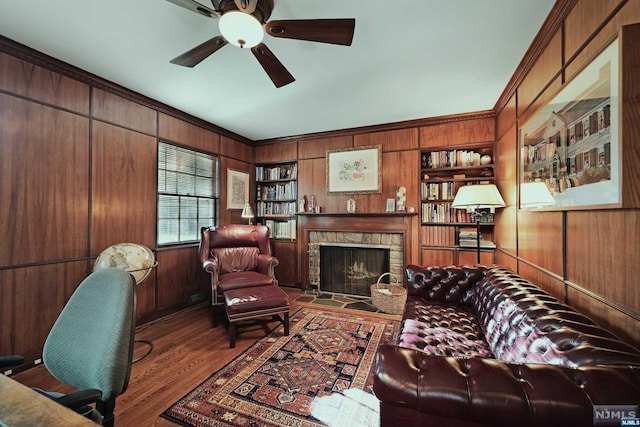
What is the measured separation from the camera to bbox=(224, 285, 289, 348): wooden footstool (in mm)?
2404

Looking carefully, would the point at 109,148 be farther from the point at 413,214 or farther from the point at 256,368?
the point at 413,214

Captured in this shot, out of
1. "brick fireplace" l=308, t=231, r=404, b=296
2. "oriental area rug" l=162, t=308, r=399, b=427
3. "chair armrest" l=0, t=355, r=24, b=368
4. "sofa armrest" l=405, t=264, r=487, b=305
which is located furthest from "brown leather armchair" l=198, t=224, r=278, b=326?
"chair armrest" l=0, t=355, r=24, b=368

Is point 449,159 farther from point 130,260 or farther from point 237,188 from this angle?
point 130,260

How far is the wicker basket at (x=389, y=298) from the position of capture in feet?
10.3

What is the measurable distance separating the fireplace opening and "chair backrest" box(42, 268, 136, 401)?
10.6 feet

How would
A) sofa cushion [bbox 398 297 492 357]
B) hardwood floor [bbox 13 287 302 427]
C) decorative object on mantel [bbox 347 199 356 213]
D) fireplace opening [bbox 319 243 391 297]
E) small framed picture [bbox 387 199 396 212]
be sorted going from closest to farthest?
1. sofa cushion [bbox 398 297 492 357]
2. hardwood floor [bbox 13 287 302 427]
3. small framed picture [bbox 387 199 396 212]
4. fireplace opening [bbox 319 243 391 297]
5. decorative object on mantel [bbox 347 199 356 213]

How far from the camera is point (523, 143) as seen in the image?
7.10ft

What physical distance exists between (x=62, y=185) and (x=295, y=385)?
2.65m

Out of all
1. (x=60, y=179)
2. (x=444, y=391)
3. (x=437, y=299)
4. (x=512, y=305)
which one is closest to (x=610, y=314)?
(x=512, y=305)

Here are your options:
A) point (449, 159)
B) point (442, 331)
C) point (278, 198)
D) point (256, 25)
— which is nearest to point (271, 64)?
point (256, 25)

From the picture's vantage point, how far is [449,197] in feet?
11.6

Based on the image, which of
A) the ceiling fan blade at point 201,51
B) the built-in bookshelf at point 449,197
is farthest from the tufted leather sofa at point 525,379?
the built-in bookshelf at point 449,197

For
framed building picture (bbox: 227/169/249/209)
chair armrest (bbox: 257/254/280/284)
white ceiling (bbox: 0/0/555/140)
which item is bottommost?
chair armrest (bbox: 257/254/280/284)

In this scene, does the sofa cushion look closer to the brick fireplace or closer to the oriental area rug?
the oriental area rug
